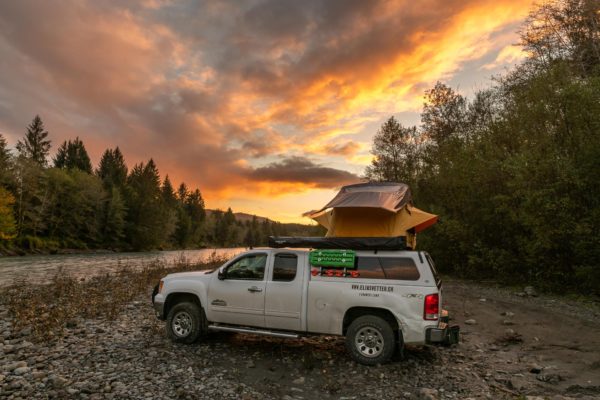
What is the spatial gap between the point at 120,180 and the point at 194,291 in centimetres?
8562

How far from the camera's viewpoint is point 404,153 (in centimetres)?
3241

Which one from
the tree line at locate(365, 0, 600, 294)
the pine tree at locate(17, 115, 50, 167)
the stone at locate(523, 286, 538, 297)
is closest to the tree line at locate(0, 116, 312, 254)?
the pine tree at locate(17, 115, 50, 167)

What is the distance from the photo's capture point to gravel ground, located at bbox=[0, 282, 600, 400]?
19.3 ft

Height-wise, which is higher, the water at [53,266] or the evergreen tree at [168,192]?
the evergreen tree at [168,192]

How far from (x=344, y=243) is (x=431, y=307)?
193cm

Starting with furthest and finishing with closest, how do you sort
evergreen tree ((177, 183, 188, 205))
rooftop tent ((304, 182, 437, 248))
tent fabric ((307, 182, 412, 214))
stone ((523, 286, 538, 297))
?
evergreen tree ((177, 183, 188, 205))
stone ((523, 286, 538, 297))
rooftop tent ((304, 182, 437, 248))
tent fabric ((307, 182, 412, 214))

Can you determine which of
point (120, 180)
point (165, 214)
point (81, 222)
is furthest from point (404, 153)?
point (120, 180)

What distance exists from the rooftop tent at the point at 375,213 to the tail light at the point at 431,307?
3.99 m

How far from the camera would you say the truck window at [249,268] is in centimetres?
778

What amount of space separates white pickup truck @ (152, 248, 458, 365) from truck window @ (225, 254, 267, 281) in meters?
0.02

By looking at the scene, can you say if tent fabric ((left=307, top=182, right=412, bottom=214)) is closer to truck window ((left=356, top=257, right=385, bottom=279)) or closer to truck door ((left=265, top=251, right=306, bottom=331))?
truck window ((left=356, top=257, right=385, bottom=279))

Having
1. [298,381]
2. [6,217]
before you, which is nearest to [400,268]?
[298,381]

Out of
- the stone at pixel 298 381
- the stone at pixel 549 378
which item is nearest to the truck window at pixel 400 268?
the stone at pixel 298 381

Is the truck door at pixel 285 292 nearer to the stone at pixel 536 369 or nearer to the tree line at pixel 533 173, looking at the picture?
the stone at pixel 536 369
